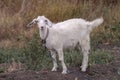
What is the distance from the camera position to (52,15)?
14.6 metres

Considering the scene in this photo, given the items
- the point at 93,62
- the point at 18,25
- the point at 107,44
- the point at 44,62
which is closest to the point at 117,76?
the point at 93,62

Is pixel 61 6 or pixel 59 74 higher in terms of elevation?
pixel 61 6

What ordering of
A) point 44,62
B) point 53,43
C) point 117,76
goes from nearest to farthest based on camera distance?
point 53,43, point 117,76, point 44,62

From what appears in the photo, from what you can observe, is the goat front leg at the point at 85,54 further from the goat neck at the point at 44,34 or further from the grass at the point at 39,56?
the goat neck at the point at 44,34

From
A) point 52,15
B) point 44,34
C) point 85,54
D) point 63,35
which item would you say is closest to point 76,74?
point 85,54

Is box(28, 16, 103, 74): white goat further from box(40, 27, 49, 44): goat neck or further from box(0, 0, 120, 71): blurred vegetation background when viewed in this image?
box(0, 0, 120, 71): blurred vegetation background

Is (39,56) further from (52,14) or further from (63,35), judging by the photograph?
(52,14)

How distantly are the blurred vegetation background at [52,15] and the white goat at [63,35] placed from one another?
3.71 meters

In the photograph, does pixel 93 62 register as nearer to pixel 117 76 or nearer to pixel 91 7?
pixel 117 76

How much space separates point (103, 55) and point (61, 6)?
4.58 m

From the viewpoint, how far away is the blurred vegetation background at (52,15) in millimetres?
13297

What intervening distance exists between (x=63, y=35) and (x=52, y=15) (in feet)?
20.4

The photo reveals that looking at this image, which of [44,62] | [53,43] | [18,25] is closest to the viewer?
[53,43]

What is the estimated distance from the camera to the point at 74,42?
8625 millimetres
